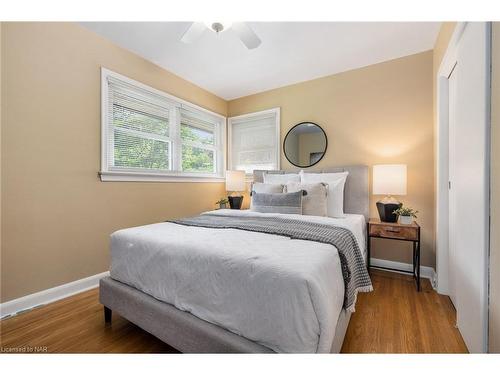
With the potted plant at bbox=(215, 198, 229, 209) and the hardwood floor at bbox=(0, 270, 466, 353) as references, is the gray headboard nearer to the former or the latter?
the hardwood floor at bbox=(0, 270, 466, 353)

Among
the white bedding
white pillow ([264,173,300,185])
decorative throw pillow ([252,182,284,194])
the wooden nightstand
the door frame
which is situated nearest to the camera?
the white bedding

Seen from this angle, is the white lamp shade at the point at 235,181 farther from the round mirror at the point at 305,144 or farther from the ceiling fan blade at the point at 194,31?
the ceiling fan blade at the point at 194,31

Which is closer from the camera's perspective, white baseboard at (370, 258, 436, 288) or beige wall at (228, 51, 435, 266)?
white baseboard at (370, 258, 436, 288)

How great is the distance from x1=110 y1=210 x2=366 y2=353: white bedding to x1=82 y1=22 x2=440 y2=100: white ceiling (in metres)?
2.06

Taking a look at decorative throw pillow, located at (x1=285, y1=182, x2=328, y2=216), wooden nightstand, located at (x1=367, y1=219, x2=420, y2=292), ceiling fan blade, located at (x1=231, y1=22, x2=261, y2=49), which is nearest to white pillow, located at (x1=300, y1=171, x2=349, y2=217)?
decorative throw pillow, located at (x1=285, y1=182, x2=328, y2=216)

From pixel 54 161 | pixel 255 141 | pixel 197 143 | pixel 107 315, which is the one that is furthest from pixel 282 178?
pixel 54 161

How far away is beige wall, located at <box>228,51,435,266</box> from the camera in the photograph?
8.23ft

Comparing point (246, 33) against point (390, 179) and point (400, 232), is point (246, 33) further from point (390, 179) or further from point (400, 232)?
point (400, 232)

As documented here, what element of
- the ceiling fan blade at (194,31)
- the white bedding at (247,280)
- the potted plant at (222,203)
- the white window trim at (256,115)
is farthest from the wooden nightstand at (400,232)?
the ceiling fan blade at (194,31)

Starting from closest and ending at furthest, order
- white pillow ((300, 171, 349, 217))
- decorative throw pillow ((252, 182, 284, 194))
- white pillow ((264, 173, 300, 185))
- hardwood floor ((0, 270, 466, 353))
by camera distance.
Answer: hardwood floor ((0, 270, 466, 353)) → white pillow ((300, 171, 349, 217)) → decorative throw pillow ((252, 182, 284, 194)) → white pillow ((264, 173, 300, 185))

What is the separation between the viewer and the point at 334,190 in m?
2.53

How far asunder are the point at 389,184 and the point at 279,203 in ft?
3.91

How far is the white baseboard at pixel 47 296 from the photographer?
5.73 ft

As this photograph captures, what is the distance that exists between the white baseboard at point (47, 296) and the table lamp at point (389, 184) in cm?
314
